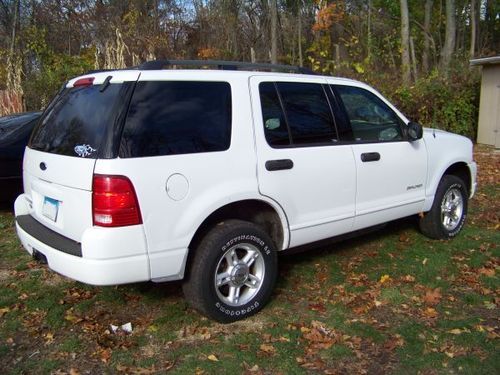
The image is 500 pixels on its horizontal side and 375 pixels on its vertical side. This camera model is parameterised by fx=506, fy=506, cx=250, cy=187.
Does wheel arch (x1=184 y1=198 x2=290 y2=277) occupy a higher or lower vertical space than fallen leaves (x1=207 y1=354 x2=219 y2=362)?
higher

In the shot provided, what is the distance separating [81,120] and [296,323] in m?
2.20

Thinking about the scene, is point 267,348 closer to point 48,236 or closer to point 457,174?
point 48,236

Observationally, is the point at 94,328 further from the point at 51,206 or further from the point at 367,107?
the point at 367,107

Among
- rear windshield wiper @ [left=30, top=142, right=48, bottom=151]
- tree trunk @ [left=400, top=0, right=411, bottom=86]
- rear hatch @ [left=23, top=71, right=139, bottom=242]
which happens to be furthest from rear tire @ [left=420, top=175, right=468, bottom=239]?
tree trunk @ [left=400, top=0, right=411, bottom=86]

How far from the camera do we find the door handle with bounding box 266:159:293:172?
390 centimetres

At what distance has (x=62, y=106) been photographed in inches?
155

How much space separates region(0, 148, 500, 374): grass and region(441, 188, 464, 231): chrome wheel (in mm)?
500

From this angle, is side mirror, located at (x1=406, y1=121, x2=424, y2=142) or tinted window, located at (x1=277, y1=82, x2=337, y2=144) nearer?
tinted window, located at (x1=277, y1=82, x2=337, y2=144)

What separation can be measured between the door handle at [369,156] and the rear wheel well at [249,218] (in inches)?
42.0

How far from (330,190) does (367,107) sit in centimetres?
110

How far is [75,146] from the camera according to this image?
3482 millimetres

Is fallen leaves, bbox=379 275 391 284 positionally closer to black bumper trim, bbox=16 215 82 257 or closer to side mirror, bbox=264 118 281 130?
side mirror, bbox=264 118 281 130

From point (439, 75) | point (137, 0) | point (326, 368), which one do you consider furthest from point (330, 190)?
point (137, 0)

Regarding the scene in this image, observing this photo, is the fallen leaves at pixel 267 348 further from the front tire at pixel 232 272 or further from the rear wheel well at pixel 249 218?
the rear wheel well at pixel 249 218
